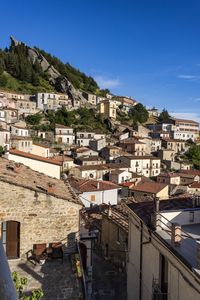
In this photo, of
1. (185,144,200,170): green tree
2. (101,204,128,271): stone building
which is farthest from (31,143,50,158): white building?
(185,144,200,170): green tree

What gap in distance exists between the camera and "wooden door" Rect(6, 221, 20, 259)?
12.5m

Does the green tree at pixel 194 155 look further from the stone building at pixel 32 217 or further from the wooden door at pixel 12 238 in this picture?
the wooden door at pixel 12 238

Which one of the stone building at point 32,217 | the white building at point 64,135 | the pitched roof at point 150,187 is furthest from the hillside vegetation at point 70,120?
the stone building at point 32,217

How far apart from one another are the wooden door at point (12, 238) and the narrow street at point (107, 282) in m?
7.26

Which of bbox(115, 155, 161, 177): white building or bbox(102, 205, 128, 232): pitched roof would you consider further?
bbox(115, 155, 161, 177): white building

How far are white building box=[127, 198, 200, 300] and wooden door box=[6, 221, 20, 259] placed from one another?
5.09m

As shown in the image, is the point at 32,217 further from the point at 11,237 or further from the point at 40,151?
the point at 40,151

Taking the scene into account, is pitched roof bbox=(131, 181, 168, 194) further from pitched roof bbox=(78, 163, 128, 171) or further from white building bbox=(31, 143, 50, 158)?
white building bbox=(31, 143, 50, 158)

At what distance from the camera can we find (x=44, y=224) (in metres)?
12.8

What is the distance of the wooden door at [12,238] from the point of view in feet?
41.1

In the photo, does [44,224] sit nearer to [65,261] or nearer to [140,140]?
[65,261]

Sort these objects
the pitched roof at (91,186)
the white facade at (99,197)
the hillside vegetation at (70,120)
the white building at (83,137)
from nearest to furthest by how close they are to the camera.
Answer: the white facade at (99,197)
the pitched roof at (91,186)
the white building at (83,137)
the hillside vegetation at (70,120)

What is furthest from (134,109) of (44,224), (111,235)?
(44,224)

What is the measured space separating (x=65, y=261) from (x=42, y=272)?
1128 mm
